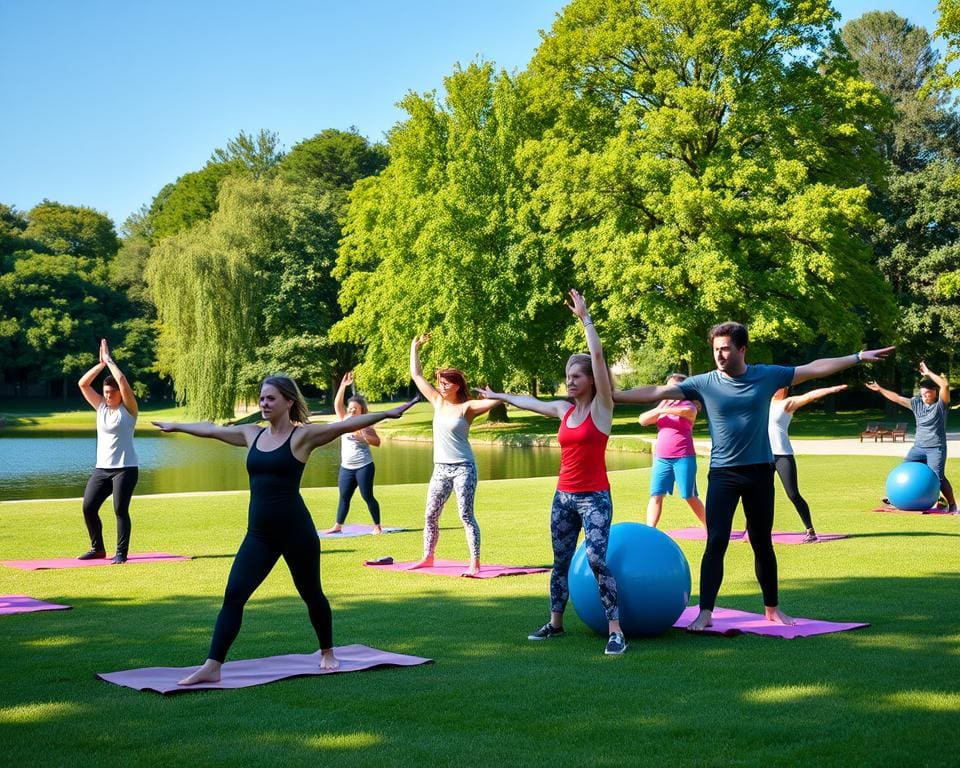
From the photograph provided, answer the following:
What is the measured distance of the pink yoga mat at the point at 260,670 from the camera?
6723 mm

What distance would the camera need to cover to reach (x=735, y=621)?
8688 millimetres

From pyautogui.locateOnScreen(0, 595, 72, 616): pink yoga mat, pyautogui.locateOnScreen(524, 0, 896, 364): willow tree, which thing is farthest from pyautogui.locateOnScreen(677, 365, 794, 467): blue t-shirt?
pyautogui.locateOnScreen(524, 0, 896, 364): willow tree

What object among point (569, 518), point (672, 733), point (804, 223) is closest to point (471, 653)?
point (569, 518)

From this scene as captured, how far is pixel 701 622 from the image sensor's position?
8.42 m

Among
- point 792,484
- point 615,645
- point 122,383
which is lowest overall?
point 615,645

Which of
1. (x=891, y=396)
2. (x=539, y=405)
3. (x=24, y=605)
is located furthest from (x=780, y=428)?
(x=24, y=605)

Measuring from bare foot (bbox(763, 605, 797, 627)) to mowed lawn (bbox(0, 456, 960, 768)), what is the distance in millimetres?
474

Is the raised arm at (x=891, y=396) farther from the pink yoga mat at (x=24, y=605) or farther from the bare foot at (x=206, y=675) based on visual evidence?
the bare foot at (x=206, y=675)

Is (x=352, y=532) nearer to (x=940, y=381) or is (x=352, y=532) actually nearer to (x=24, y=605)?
(x=24, y=605)

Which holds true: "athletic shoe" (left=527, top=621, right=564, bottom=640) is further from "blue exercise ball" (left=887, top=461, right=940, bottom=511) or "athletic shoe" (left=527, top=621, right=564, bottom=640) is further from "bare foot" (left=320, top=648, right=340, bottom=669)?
"blue exercise ball" (left=887, top=461, right=940, bottom=511)

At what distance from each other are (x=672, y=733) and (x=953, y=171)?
52.3 metres

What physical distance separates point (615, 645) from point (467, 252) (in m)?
38.8

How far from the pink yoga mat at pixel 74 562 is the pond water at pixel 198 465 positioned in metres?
12.4

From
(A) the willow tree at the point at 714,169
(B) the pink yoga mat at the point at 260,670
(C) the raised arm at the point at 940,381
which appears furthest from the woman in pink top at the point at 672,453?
(A) the willow tree at the point at 714,169
